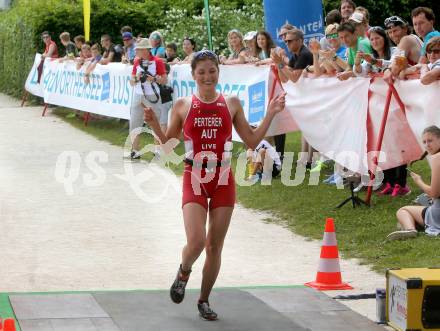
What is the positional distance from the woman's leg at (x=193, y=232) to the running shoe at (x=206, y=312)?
0.28m

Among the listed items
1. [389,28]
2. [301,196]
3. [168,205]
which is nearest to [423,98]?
[389,28]

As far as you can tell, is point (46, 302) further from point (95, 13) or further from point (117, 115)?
point (95, 13)

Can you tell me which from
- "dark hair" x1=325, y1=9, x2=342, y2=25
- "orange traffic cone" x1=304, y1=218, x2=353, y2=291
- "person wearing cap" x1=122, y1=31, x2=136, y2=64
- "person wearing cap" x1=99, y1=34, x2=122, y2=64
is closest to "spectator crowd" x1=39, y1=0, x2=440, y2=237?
"dark hair" x1=325, y1=9, x2=342, y2=25

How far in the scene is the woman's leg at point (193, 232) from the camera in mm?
7855

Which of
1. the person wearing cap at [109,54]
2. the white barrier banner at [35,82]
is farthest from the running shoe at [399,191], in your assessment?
the white barrier banner at [35,82]

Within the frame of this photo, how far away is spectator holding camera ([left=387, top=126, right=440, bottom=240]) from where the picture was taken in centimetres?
1008

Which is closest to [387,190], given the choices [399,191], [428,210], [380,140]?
[399,191]

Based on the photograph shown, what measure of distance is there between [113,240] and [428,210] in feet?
10.7

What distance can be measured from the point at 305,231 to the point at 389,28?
2518 mm

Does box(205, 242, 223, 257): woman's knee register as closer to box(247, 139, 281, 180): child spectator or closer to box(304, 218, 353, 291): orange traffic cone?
box(304, 218, 353, 291): orange traffic cone

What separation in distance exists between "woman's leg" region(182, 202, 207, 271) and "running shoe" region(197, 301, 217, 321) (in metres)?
0.28

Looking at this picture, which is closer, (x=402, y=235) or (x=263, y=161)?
(x=402, y=235)

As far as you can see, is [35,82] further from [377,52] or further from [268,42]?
[377,52]

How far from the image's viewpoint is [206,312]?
7.93 m
